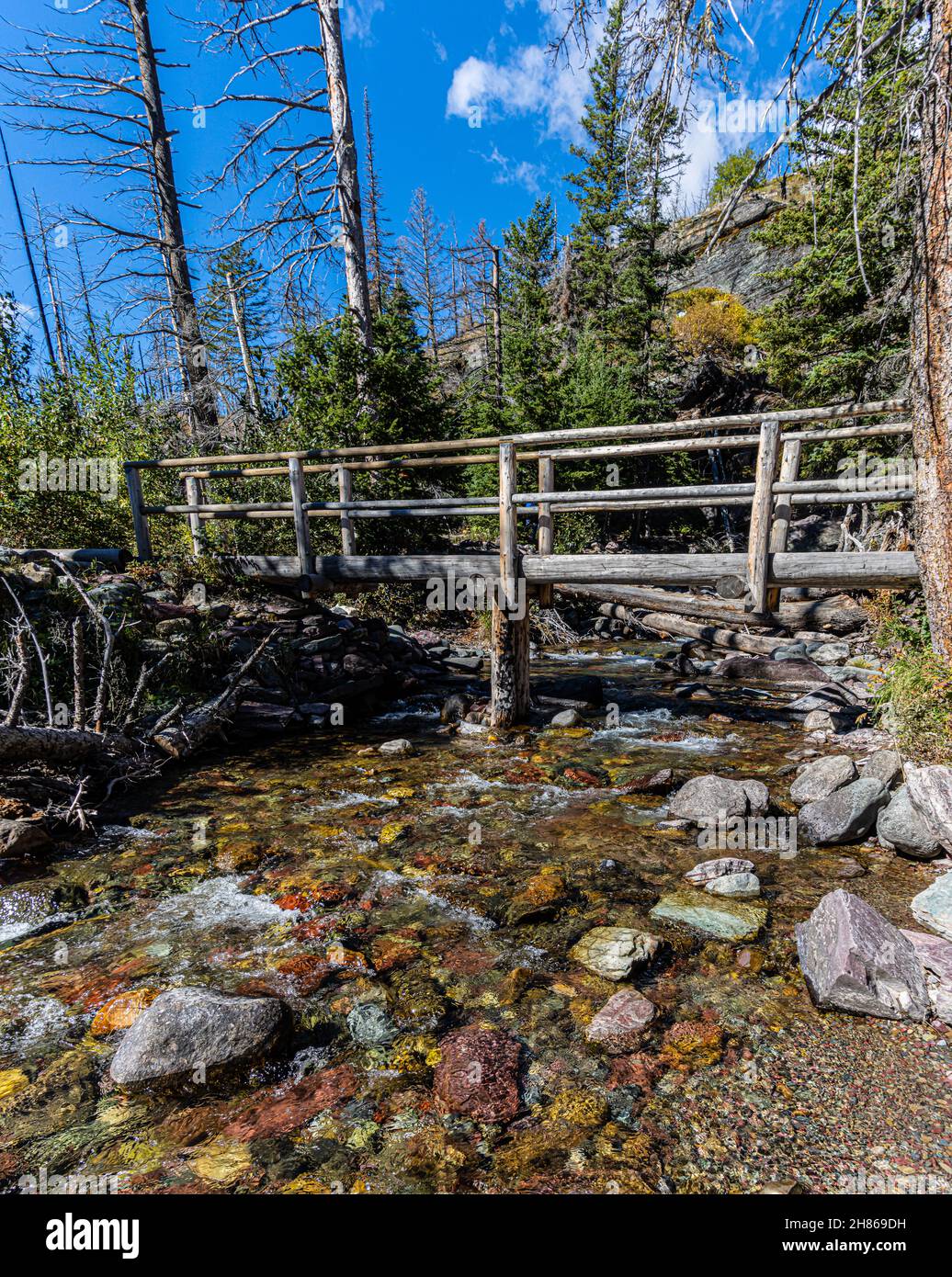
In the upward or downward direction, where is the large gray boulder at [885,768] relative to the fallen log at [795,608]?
downward

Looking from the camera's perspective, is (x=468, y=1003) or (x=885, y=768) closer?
(x=468, y=1003)

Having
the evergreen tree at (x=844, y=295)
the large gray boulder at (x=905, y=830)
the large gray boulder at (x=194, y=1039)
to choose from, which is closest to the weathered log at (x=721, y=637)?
the evergreen tree at (x=844, y=295)

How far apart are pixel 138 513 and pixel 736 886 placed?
933 centimetres

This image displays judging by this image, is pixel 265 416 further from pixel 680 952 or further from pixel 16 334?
pixel 680 952

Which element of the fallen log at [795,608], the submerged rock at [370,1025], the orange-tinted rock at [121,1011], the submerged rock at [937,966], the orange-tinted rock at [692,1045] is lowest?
the submerged rock at [370,1025]

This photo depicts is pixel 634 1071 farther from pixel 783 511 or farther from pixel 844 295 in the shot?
pixel 844 295

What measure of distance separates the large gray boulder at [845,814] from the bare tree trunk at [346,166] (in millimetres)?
10856

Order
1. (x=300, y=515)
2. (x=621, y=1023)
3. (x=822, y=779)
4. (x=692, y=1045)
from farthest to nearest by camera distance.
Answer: (x=300, y=515) → (x=822, y=779) → (x=621, y=1023) → (x=692, y=1045)

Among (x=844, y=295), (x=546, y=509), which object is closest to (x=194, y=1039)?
(x=546, y=509)

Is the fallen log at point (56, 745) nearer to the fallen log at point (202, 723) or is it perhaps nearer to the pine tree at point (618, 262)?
the fallen log at point (202, 723)

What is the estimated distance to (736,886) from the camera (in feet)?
13.0

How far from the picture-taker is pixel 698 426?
5672mm

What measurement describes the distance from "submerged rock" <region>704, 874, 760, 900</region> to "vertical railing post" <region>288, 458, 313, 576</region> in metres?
6.49

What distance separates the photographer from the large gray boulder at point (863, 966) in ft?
9.18
